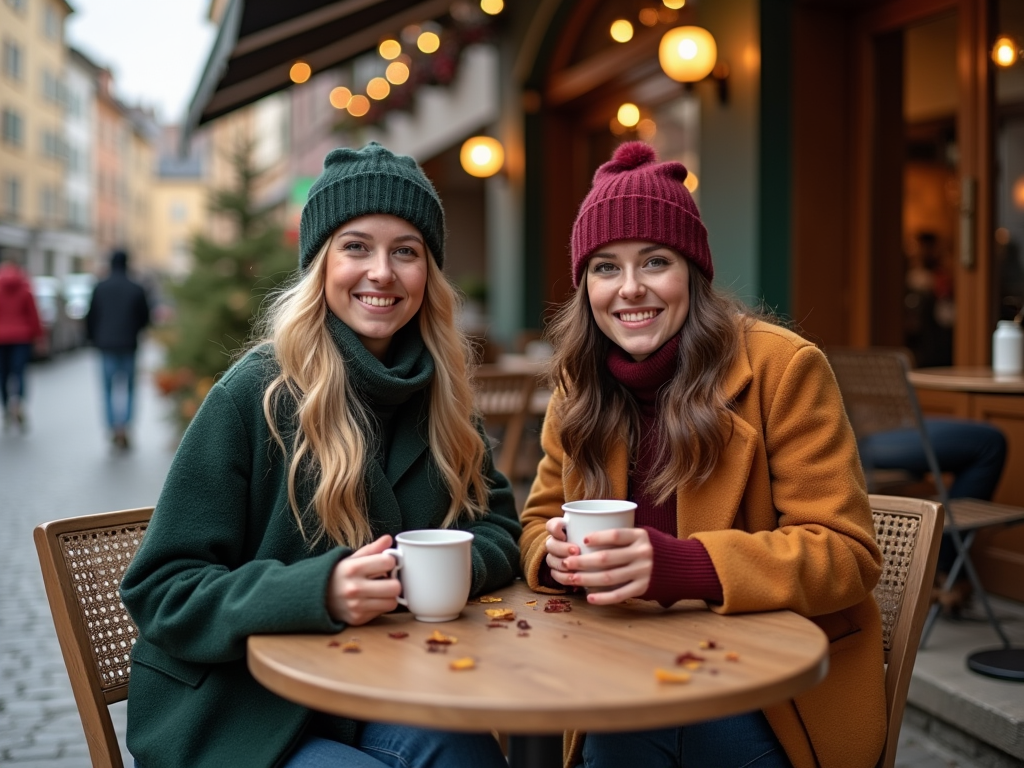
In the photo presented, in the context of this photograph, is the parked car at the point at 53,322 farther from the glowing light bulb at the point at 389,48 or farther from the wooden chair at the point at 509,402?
the wooden chair at the point at 509,402

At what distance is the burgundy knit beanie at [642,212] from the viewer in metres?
2.20

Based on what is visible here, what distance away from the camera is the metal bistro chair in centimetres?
389

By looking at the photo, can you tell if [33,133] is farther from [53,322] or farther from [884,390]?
[884,390]

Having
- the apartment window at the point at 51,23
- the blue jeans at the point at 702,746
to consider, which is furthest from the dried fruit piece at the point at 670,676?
the apartment window at the point at 51,23

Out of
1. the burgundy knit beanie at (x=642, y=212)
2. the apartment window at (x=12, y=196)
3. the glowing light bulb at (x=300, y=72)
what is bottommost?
the burgundy knit beanie at (x=642, y=212)

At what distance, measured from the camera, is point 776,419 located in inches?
83.5

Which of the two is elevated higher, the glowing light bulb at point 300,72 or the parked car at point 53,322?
the glowing light bulb at point 300,72

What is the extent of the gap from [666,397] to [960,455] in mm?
2801

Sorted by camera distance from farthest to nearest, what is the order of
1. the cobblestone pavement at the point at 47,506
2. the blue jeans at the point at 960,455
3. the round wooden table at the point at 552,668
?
1. the blue jeans at the point at 960,455
2. the cobblestone pavement at the point at 47,506
3. the round wooden table at the point at 552,668

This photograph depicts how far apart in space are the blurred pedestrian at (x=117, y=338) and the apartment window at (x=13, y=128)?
33.0 meters

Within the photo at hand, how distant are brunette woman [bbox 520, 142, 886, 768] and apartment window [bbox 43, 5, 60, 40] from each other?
47551mm

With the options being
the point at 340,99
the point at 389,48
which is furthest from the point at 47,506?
the point at 340,99

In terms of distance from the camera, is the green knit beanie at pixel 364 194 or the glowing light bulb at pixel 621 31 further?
the glowing light bulb at pixel 621 31

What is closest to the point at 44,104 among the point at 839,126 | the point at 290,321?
the point at 839,126
